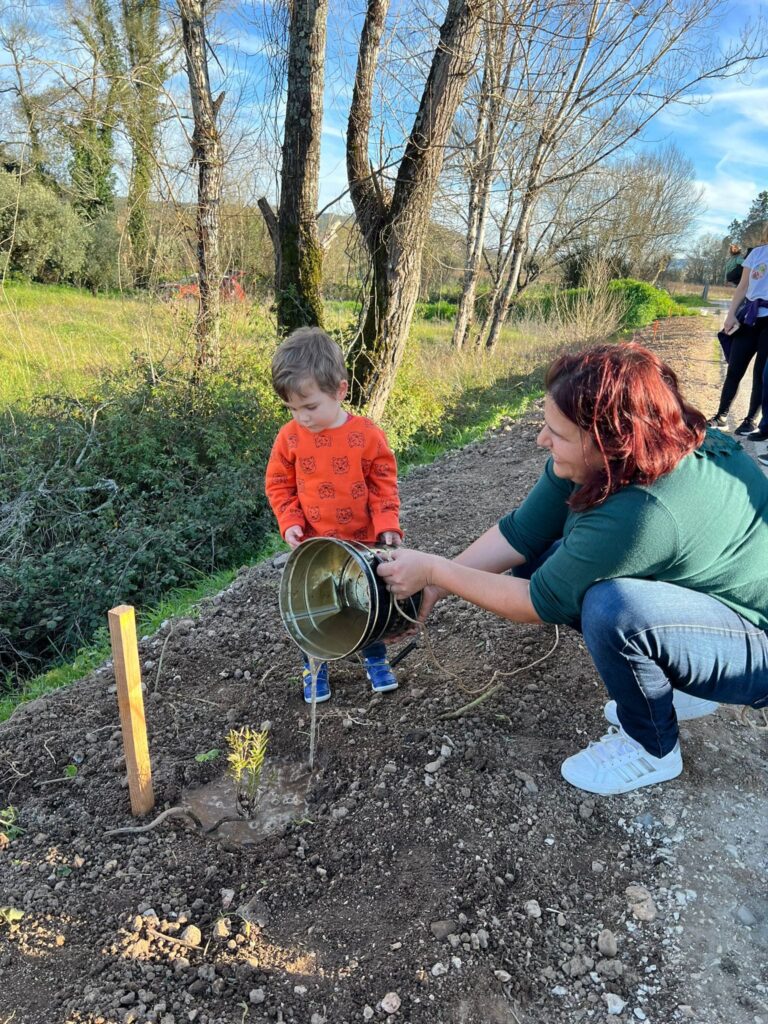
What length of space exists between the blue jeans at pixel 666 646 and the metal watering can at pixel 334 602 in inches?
25.3

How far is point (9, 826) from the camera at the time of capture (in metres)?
2.14

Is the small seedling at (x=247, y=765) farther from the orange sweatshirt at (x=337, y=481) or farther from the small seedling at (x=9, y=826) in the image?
the orange sweatshirt at (x=337, y=481)

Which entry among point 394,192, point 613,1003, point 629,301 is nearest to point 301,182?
point 394,192

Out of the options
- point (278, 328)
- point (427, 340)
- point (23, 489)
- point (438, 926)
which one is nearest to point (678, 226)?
point (427, 340)

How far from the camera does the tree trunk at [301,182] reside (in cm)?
524

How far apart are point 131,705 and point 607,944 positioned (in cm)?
143

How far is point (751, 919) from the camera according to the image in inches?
68.7

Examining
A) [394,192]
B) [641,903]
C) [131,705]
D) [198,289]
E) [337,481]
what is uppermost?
[394,192]

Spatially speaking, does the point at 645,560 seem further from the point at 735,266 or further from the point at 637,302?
the point at 637,302

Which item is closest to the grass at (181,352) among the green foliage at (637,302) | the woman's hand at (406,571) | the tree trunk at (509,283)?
the tree trunk at (509,283)

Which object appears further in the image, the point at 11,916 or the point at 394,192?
the point at 394,192

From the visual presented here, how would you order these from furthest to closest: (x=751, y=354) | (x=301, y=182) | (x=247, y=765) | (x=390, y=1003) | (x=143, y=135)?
(x=143, y=135) → (x=751, y=354) → (x=301, y=182) → (x=247, y=765) → (x=390, y=1003)

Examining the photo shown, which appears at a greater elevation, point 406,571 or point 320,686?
point 406,571

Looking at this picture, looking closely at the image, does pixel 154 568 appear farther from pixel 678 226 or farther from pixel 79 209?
pixel 678 226
